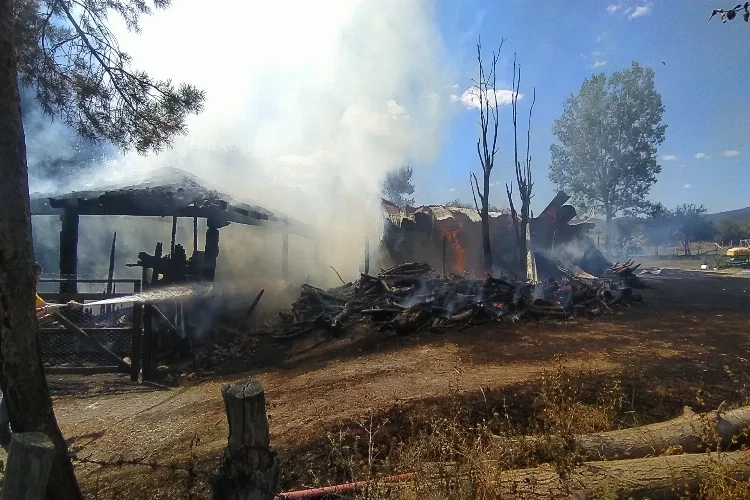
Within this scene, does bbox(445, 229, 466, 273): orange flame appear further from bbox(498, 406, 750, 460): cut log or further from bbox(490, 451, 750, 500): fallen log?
bbox(490, 451, 750, 500): fallen log

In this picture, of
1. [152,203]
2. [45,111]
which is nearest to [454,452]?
[45,111]

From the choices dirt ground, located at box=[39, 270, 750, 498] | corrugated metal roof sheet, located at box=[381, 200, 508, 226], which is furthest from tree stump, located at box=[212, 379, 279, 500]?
corrugated metal roof sheet, located at box=[381, 200, 508, 226]

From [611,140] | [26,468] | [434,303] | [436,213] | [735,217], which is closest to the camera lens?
[26,468]

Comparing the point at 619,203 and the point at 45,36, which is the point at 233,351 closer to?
the point at 45,36

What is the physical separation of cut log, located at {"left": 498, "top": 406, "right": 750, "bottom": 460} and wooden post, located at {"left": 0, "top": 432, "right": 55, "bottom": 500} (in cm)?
350

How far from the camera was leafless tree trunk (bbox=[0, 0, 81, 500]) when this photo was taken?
258 centimetres

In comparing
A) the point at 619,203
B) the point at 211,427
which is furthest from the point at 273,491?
the point at 619,203

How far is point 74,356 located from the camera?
27.3ft

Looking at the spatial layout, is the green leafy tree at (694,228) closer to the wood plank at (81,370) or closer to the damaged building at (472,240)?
the damaged building at (472,240)

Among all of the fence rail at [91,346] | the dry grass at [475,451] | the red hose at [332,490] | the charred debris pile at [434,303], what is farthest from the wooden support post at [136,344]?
the red hose at [332,490]

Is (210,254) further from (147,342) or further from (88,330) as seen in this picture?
(88,330)

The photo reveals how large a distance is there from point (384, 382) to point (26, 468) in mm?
5031

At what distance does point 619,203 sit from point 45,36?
133 feet

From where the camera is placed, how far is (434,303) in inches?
428
